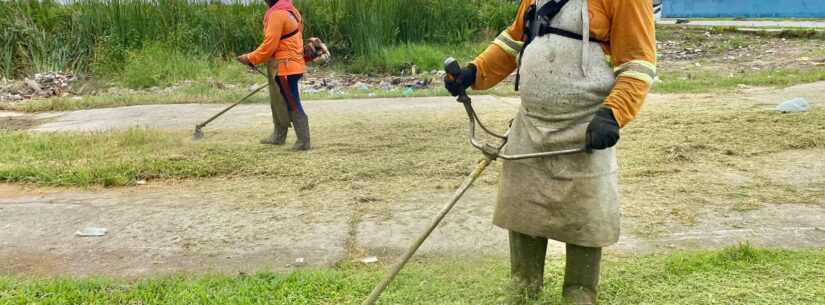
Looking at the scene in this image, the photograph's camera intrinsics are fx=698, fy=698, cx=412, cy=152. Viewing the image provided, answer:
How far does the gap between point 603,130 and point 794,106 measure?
17.4ft

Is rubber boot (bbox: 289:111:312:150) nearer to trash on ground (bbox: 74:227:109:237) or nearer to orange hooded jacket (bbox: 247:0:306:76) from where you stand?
orange hooded jacket (bbox: 247:0:306:76)

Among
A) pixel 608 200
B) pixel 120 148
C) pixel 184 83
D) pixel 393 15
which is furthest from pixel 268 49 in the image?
pixel 393 15

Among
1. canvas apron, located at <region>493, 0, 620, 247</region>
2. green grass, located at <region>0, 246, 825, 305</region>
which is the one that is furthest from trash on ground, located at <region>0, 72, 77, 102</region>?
canvas apron, located at <region>493, 0, 620, 247</region>

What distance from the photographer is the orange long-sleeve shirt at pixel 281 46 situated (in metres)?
5.71

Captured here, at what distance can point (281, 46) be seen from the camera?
19.0 feet

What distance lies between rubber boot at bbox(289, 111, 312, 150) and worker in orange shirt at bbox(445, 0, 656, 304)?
343cm

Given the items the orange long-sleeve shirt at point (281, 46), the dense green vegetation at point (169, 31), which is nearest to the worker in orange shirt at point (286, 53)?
the orange long-sleeve shirt at point (281, 46)

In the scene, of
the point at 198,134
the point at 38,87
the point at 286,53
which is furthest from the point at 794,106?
the point at 38,87

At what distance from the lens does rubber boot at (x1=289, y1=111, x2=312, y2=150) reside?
5.91m

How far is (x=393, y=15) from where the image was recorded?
12414 mm

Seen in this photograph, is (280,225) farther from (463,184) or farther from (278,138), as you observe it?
(278,138)

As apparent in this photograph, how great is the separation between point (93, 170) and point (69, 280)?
1959mm

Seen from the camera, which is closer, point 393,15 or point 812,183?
point 812,183

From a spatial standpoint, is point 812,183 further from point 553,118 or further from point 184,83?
point 184,83
